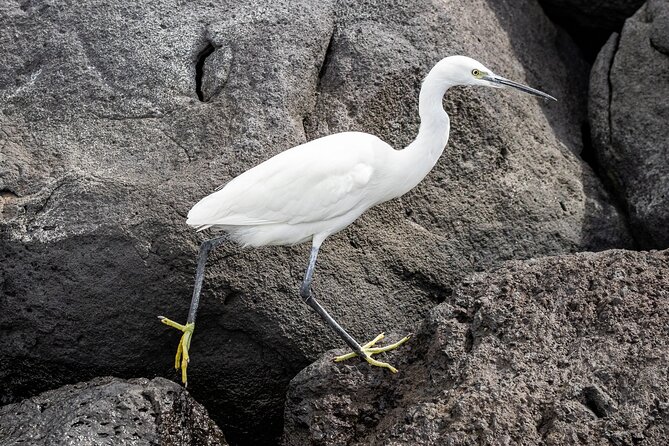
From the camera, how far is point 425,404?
323 centimetres

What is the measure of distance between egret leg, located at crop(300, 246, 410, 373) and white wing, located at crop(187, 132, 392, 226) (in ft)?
0.64

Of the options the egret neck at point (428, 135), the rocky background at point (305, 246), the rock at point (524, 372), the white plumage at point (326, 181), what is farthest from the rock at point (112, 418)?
the egret neck at point (428, 135)

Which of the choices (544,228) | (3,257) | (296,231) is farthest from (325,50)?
(3,257)

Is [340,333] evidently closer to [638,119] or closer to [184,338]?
[184,338]

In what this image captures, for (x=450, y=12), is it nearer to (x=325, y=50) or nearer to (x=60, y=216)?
(x=325, y=50)

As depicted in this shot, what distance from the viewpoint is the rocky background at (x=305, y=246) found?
11.2ft

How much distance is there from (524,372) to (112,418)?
4.62 feet

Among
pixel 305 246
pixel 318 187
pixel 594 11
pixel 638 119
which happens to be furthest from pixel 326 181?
pixel 594 11

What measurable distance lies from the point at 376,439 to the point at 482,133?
1.76m

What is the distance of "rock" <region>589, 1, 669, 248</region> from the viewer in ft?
15.0

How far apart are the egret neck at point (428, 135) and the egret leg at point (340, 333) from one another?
0.51 metres

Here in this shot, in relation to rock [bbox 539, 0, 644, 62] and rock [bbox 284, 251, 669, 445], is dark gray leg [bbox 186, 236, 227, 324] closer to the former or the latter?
rock [bbox 284, 251, 669, 445]

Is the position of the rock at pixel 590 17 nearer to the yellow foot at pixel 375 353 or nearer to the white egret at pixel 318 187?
the white egret at pixel 318 187

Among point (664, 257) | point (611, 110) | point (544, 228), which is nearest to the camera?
point (664, 257)
